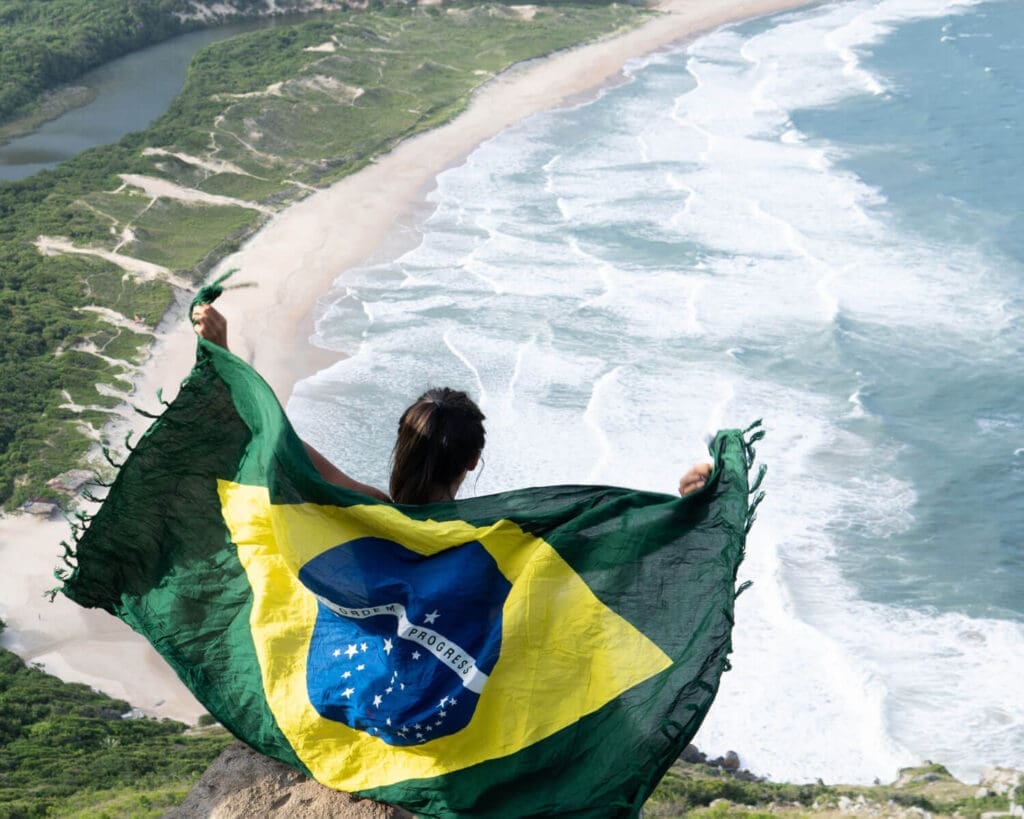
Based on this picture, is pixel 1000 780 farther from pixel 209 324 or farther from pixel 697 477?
pixel 209 324

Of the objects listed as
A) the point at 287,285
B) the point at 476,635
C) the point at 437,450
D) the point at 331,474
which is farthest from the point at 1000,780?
the point at 287,285

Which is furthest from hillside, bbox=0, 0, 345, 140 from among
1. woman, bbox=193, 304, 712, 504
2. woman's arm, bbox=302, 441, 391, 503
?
woman, bbox=193, 304, 712, 504

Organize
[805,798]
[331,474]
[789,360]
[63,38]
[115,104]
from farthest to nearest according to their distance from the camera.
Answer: [63,38], [115,104], [789,360], [805,798], [331,474]

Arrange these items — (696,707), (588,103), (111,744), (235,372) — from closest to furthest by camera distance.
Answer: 1. (696,707)
2. (235,372)
3. (111,744)
4. (588,103)

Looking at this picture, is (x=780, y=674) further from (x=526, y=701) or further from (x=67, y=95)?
(x=67, y=95)

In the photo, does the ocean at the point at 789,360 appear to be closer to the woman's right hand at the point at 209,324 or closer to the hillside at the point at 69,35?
the woman's right hand at the point at 209,324

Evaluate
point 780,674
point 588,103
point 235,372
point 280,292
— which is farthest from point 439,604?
point 588,103
